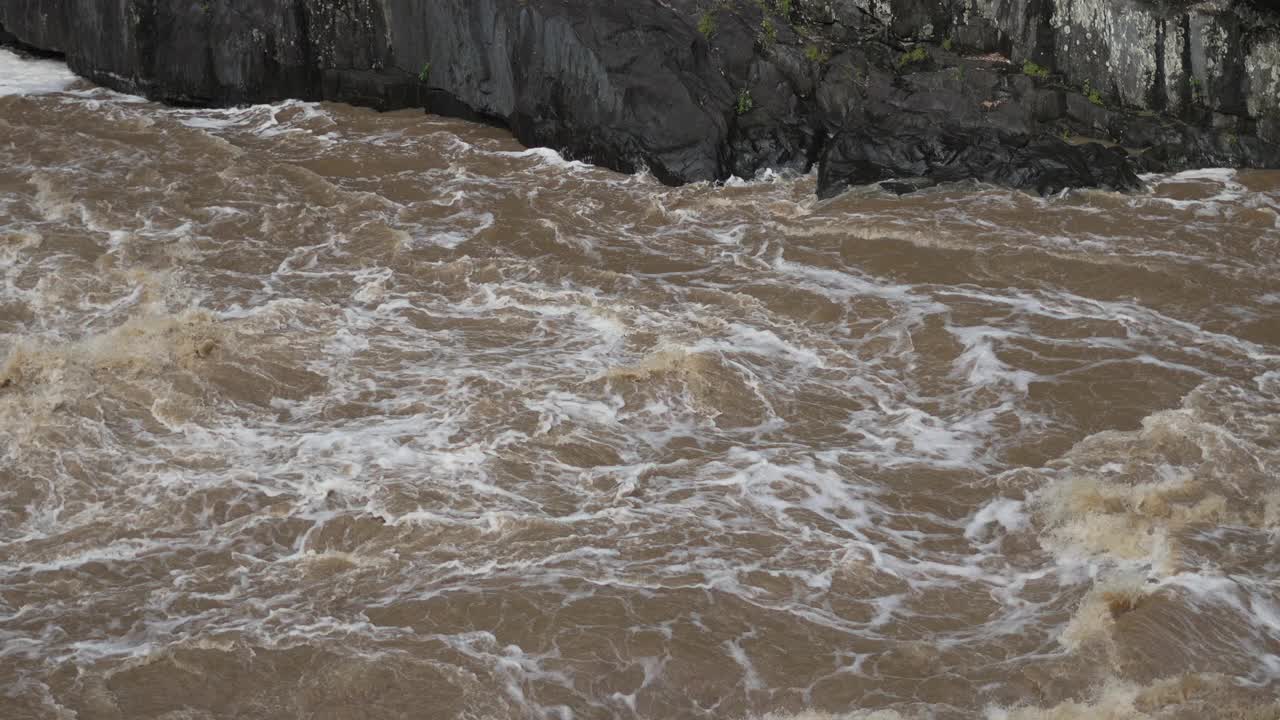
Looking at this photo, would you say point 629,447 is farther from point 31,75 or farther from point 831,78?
point 31,75

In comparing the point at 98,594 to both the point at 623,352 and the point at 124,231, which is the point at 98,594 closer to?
the point at 623,352

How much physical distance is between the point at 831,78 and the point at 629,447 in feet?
22.6

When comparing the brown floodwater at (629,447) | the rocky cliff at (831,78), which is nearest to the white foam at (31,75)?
the rocky cliff at (831,78)

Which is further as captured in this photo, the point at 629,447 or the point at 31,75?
the point at 31,75

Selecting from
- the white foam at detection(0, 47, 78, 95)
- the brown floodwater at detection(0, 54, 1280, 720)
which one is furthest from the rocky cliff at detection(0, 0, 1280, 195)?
the white foam at detection(0, 47, 78, 95)

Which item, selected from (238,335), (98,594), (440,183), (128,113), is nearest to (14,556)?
(98,594)

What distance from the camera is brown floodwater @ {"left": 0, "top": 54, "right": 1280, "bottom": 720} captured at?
6844mm

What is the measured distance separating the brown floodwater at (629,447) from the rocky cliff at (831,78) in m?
0.56

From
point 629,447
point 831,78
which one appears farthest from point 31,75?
point 629,447

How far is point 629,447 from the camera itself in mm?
8883

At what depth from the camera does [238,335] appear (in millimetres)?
10211

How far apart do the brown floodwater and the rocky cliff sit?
0.56m

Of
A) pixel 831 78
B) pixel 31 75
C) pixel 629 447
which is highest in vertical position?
pixel 831 78

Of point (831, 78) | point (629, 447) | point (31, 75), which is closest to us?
point (629, 447)
